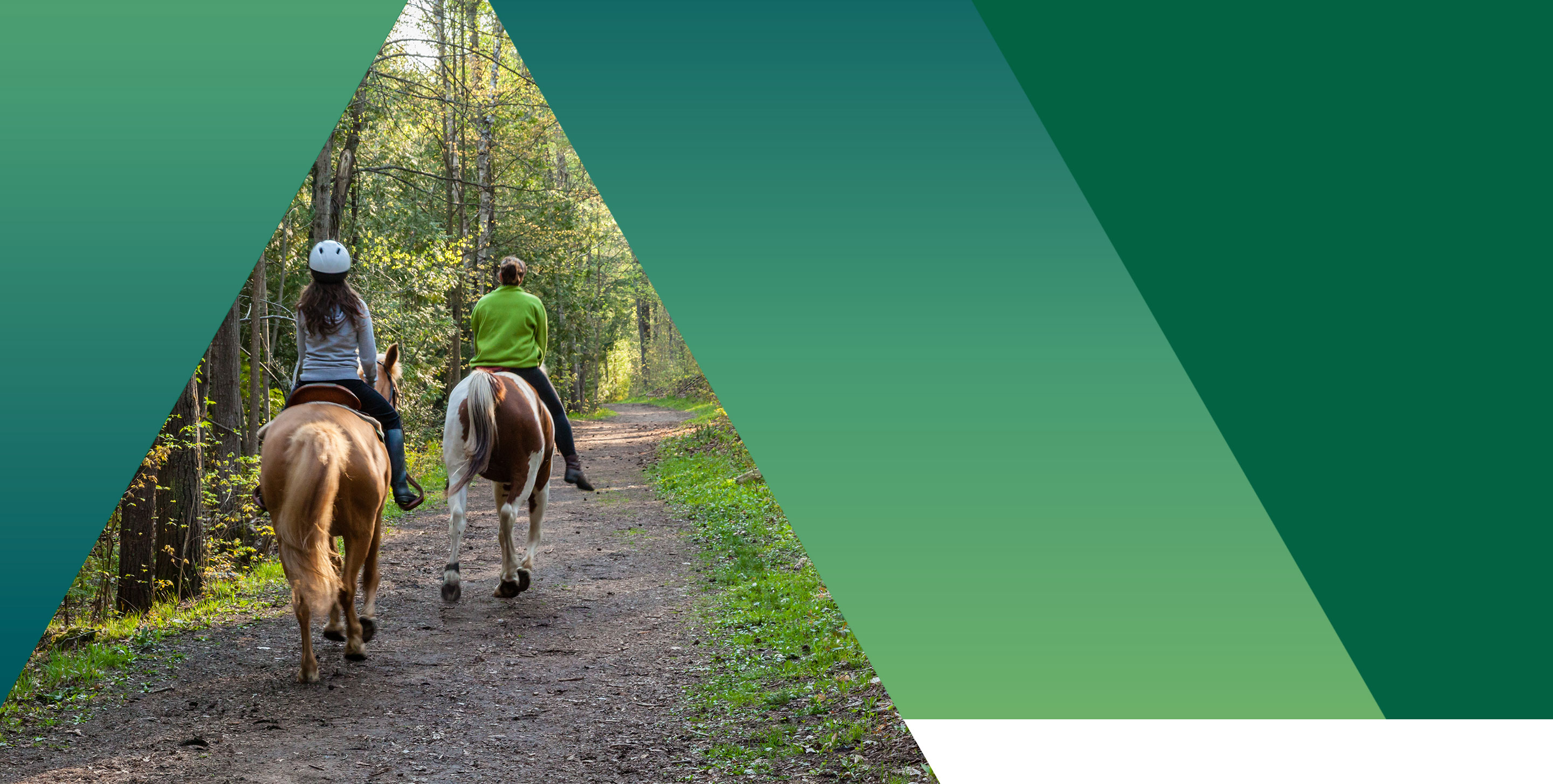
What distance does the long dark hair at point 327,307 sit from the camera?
→ 6332 mm

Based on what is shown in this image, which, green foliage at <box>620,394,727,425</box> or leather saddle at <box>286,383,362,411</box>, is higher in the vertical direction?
leather saddle at <box>286,383,362,411</box>

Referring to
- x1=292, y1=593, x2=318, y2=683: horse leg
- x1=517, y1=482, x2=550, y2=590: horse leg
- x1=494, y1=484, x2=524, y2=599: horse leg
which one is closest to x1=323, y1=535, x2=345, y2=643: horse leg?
x1=292, y1=593, x2=318, y2=683: horse leg

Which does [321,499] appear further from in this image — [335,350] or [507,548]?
[507,548]

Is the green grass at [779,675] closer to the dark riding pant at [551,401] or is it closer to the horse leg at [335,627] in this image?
the dark riding pant at [551,401]

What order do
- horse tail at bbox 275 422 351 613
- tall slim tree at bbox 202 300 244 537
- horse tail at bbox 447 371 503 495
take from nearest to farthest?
horse tail at bbox 275 422 351 613, horse tail at bbox 447 371 503 495, tall slim tree at bbox 202 300 244 537

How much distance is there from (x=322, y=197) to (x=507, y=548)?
20.9 ft

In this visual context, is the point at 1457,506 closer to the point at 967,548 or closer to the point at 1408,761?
the point at 1408,761

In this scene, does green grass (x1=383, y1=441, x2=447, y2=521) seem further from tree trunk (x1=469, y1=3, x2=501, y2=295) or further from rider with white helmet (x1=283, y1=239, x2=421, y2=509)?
rider with white helmet (x1=283, y1=239, x2=421, y2=509)

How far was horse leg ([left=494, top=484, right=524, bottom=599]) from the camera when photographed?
8.15 metres

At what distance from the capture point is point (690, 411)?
3694 cm

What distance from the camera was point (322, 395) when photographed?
20.6 ft

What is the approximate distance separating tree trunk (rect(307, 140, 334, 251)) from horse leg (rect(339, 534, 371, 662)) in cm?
695

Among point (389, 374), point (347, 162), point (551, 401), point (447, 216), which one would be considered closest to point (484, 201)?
point (447, 216)
